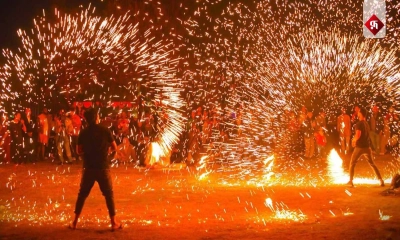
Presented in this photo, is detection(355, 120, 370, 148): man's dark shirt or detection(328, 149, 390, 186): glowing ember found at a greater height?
detection(355, 120, 370, 148): man's dark shirt

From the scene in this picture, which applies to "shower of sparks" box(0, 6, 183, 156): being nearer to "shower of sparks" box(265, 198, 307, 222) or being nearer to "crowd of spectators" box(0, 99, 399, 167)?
"crowd of spectators" box(0, 99, 399, 167)

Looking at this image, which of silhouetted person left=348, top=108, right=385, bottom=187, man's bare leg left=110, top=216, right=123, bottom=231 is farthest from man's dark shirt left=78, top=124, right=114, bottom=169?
silhouetted person left=348, top=108, right=385, bottom=187

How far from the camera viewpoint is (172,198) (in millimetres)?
11641

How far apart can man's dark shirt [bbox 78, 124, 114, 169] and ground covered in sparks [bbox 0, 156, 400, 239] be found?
3.16 feet

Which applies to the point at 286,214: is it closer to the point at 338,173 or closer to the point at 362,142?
the point at 362,142

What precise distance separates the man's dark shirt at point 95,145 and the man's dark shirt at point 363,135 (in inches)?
235

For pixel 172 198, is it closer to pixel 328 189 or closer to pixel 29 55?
pixel 328 189

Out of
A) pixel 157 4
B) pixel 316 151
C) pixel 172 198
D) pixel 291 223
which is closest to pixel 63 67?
pixel 157 4
